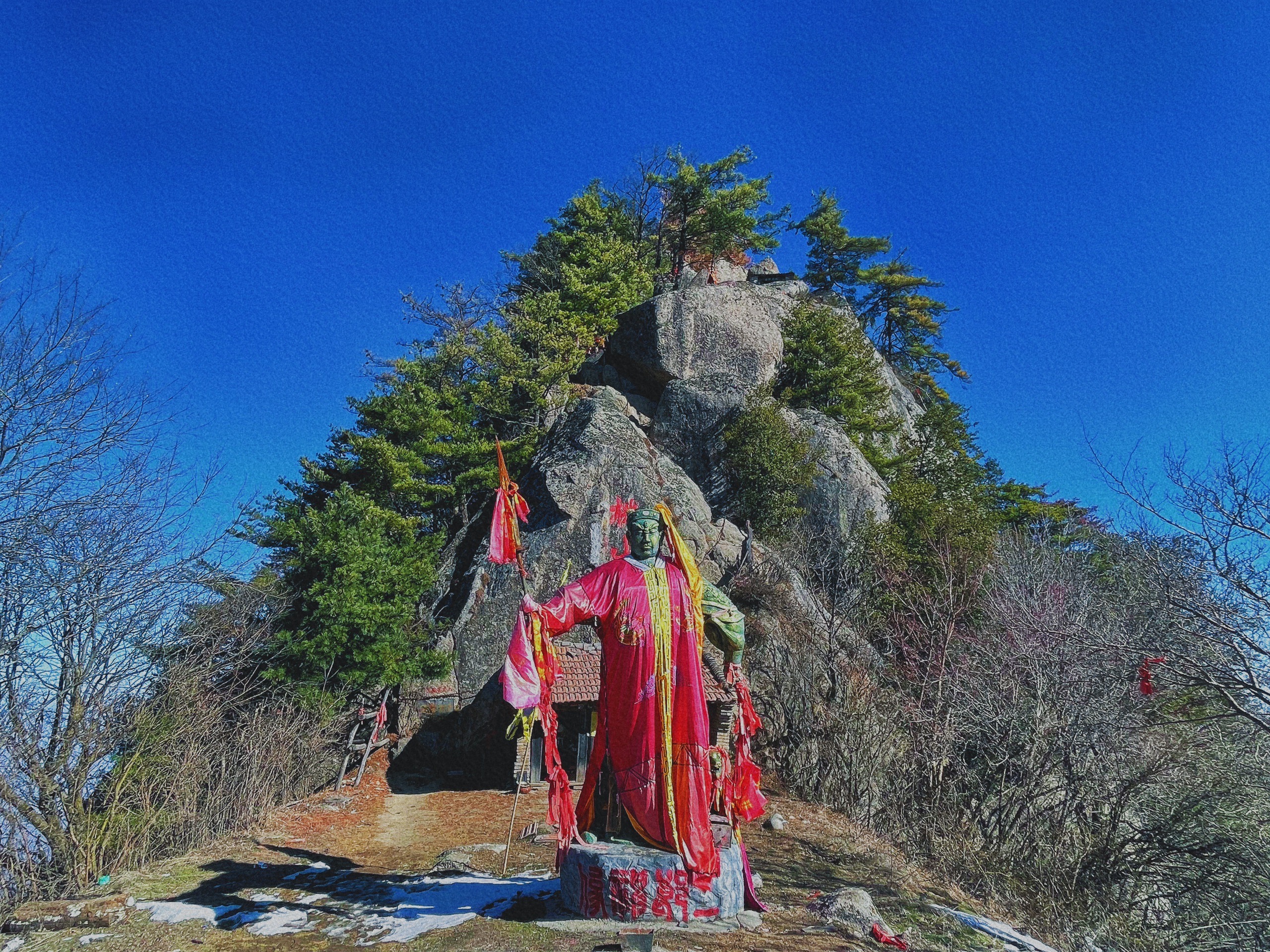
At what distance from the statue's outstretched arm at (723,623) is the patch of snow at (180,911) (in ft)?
17.0

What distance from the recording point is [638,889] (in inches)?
225

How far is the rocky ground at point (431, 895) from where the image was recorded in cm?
600

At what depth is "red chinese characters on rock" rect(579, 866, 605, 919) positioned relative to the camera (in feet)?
18.9

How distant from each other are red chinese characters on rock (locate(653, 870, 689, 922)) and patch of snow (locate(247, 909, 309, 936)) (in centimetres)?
328

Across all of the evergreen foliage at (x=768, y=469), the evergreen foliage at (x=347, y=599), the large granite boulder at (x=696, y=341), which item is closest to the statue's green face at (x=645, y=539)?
the evergreen foliage at (x=347, y=599)

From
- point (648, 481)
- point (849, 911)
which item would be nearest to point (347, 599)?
point (648, 481)

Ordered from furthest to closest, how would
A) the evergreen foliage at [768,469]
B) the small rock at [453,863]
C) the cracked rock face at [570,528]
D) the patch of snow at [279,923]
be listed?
the evergreen foliage at [768,469]
the cracked rock face at [570,528]
the small rock at [453,863]
the patch of snow at [279,923]

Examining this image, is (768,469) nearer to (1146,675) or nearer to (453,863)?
(1146,675)

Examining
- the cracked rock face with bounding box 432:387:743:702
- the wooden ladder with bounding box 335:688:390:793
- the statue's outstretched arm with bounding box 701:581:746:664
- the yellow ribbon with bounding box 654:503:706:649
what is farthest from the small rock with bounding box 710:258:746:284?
the statue's outstretched arm with bounding box 701:581:746:664

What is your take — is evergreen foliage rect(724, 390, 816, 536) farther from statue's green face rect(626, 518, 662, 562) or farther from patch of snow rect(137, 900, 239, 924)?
patch of snow rect(137, 900, 239, 924)

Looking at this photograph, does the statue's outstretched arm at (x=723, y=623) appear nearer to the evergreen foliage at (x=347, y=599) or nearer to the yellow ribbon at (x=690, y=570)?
the yellow ribbon at (x=690, y=570)

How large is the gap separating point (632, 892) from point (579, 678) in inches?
325

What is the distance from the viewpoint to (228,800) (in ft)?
36.0

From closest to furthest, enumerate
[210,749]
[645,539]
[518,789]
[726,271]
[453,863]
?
[518,789], [645,539], [453,863], [210,749], [726,271]
